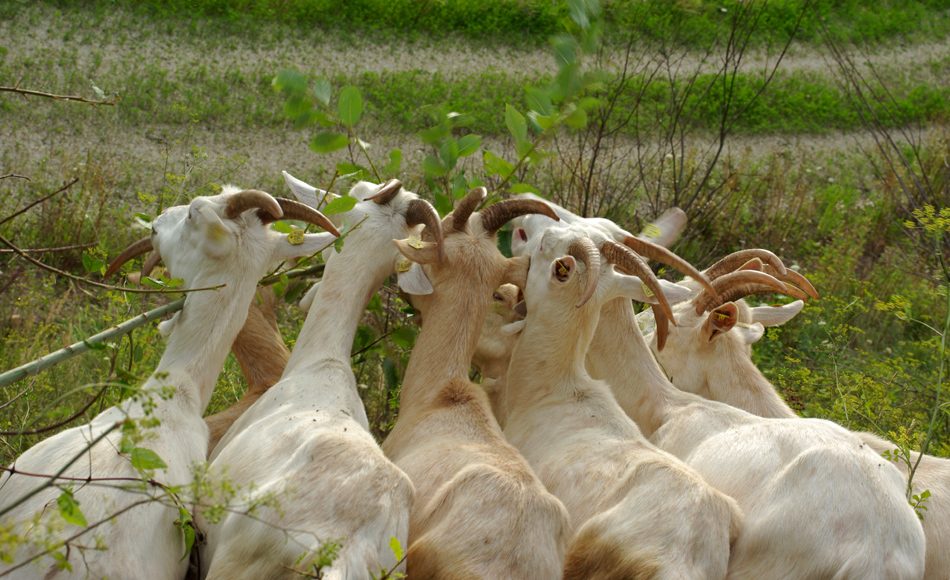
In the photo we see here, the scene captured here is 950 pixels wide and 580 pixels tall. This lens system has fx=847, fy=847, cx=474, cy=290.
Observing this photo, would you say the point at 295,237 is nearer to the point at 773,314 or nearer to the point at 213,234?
the point at 213,234

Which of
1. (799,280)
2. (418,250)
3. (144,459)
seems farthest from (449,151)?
(144,459)

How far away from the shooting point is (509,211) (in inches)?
169

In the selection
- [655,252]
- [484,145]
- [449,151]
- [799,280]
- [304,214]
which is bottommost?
[484,145]

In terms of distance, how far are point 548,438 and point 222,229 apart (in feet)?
5.82

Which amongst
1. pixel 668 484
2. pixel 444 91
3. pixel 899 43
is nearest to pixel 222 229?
pixel 668 484

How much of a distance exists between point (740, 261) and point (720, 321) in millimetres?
738

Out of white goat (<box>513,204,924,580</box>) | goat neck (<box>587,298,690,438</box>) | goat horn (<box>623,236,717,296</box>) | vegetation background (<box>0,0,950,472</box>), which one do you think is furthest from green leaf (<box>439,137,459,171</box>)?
white goat (<box>513,204,924,580</box>)

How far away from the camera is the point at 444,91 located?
13.2 meters

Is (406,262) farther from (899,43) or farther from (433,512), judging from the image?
(899,43)

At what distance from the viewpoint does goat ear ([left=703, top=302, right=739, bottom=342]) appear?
4.45 m

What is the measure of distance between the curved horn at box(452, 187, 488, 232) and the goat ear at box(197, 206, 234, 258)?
3.77ft

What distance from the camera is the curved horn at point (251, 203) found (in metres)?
3.66

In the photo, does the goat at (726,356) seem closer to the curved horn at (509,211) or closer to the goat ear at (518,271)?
the goat ear at (518,271)

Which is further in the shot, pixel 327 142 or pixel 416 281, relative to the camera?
pixel 416 281
